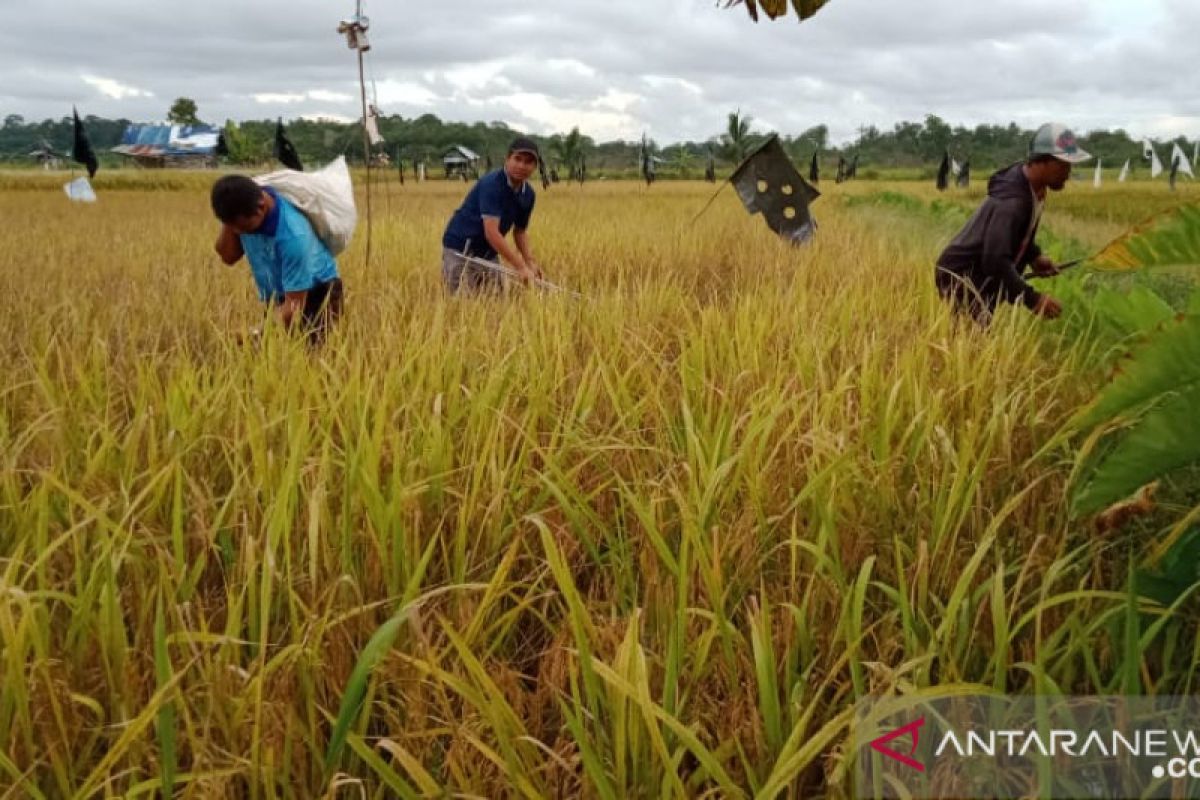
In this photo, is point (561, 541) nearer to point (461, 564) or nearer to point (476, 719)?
point (461, 564)

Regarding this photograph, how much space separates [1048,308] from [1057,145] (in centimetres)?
62

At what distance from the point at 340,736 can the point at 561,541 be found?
1.88 feet

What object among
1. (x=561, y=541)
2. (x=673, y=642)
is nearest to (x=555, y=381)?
(x=561, y=541)

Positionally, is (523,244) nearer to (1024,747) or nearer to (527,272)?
(527,272)

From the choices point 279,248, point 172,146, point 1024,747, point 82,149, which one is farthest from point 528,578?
point 172,146

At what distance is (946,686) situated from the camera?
0.95 metres

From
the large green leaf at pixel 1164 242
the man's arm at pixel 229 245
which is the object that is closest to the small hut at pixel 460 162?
the man's arm at pixel 229 245

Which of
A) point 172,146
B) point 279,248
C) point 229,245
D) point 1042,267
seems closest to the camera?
point 279,248

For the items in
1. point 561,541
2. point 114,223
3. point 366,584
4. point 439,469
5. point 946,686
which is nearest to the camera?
point 946,686

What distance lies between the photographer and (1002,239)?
114 inches

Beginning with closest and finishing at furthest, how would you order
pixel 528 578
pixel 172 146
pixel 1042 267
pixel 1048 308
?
pixel 528 578 → pixel 1048 308 → pixel 1042 267 → pixel 172 146

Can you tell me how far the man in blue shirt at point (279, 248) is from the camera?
2.67 m

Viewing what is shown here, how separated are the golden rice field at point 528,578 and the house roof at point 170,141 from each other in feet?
194

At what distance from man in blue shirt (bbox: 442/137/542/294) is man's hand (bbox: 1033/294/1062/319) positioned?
2.14 metres
